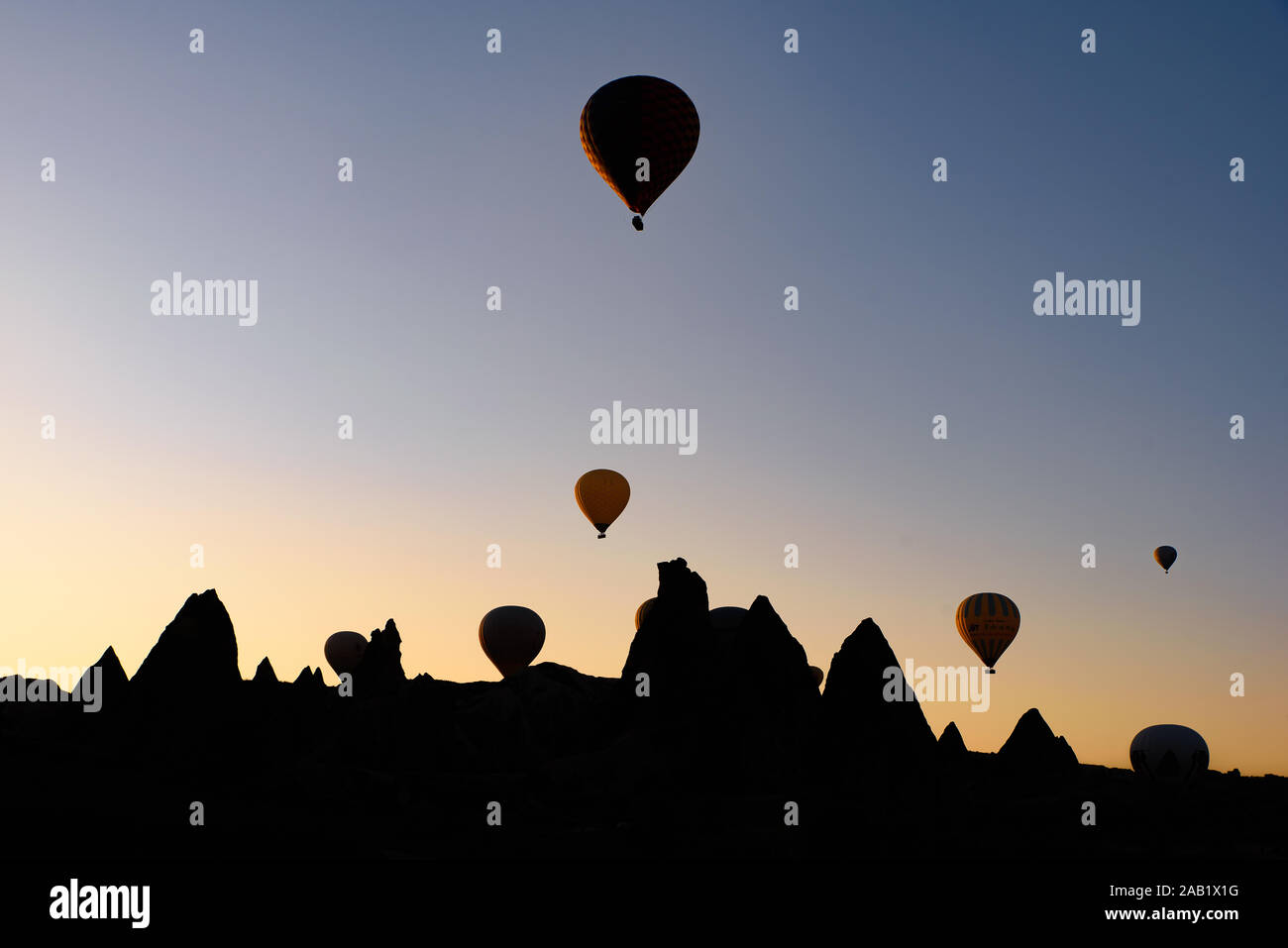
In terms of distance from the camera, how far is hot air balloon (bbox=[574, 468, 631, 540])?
70875mm

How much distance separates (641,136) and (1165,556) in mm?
55813

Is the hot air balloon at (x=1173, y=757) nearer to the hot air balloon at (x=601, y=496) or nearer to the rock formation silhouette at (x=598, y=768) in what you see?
the rock formation silhouette at (x=598, y=768)

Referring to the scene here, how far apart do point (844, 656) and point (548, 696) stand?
4001cm

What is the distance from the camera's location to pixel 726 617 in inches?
3964

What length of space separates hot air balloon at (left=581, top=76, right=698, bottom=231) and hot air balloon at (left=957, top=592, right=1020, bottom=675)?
129ft

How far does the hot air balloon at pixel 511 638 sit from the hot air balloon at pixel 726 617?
16529 millimetres

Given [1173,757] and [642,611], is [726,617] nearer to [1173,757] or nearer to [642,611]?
[642,611]

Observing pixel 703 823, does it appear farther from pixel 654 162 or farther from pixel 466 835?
pixel 654 162

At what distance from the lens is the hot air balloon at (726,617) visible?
9931 centimetres

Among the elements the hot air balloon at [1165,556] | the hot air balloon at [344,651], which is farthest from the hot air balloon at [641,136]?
the hot air balloon at [344,651]

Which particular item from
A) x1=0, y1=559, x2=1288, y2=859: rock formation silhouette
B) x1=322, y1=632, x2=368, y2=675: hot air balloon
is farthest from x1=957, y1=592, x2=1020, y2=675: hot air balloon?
x1=322, y1=632, x2=368, y2=675: hot air balloon

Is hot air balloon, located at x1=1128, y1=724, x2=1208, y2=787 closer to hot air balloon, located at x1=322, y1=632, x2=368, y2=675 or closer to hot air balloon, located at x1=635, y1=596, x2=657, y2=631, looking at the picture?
hot air balloon, located at x1=635, y1=596, x2=657, y2=631

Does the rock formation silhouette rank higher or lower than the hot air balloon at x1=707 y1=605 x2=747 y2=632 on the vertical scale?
lower
